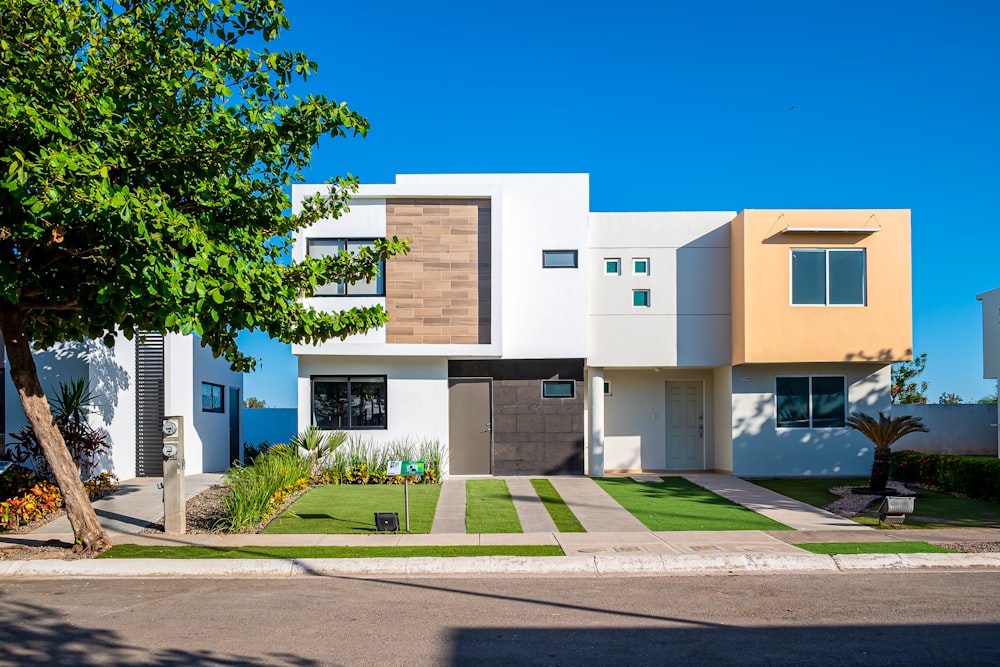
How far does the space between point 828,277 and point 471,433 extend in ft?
29.4

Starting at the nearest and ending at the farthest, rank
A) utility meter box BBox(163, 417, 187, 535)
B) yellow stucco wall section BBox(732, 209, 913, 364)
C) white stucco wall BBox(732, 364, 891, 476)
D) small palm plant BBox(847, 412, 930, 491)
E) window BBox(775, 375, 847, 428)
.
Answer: utility meter box BBox(163, 417, 187, 535)
small palm plant BBox(847, 412, 930, 491)
yellow stucco wall section BBox(732, 209, 913, 364)
white stucco wall BBox(732, 364, 891, 476)
window BBox(775, 375, 847, 428)

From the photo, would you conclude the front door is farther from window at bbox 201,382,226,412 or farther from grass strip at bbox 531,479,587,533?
window at bbox 201,382,226,412

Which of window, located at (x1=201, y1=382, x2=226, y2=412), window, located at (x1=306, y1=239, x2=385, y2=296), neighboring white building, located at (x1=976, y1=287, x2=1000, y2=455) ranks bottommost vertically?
window, located at (x1=201, y1=382, x2=226, y2=412)

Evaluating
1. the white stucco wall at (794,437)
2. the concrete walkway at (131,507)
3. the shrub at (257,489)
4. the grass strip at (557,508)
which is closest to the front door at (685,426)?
the white stucco wall at (794,437)

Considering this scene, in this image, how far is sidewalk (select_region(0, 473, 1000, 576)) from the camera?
9.68 meters

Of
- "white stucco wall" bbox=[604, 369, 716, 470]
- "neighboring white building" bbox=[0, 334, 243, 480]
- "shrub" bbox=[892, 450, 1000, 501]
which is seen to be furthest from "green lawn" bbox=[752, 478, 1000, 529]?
"neighboring white building" bbox=[0, 334, 243, 480]

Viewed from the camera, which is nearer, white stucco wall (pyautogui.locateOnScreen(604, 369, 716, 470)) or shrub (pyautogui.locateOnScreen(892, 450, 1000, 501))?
shrub (pyautogui.locateOnScreen(892, 450, 1000, 501))

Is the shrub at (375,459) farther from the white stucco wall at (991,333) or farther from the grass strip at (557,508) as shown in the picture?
the white stucco wall at (991,333)

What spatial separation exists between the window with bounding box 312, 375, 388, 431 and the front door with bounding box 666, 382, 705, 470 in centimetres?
735

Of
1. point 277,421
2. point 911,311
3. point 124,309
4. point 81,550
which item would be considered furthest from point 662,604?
point 277,421

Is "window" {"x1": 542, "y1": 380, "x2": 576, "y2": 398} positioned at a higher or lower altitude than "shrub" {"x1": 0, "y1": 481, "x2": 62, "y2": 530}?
higher

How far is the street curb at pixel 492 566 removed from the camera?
9.59 m

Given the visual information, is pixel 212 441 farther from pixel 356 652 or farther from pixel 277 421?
pixel 356 652

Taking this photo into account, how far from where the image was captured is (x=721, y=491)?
1584 centimetres
